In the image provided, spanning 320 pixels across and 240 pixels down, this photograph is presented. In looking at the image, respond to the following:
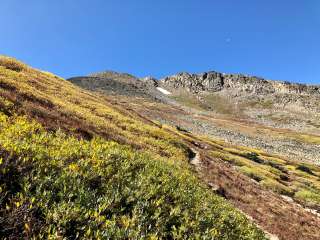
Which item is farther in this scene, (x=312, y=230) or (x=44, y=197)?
(x=312, y=230)

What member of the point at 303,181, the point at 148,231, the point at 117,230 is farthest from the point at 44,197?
the point at 303,181

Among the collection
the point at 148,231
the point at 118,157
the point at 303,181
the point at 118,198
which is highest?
the point at 303,181

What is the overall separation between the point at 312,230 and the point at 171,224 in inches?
632

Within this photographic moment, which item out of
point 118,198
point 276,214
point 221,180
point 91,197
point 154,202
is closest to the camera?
point 91,197

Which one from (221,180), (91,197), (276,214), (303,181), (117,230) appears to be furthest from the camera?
(303,181)

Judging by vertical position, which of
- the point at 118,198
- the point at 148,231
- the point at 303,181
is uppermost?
the point at 303,181

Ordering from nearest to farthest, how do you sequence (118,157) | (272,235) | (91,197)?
(91,197) → (118,157) → (272,235)

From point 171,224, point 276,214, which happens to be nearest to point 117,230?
point 171,224

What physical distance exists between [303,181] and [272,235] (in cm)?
3112

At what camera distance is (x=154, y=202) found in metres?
8.32

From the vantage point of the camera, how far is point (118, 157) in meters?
11.1

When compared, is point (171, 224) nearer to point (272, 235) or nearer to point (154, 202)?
point (154, 202)

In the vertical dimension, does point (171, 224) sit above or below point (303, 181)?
below

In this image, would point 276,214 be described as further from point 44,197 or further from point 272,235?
point 44,197
